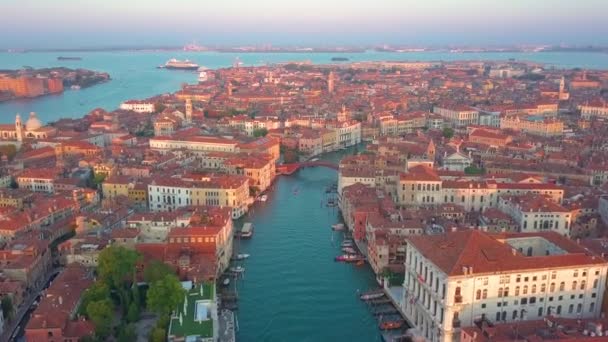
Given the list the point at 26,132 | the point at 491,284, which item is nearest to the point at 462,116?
the point at 26,132

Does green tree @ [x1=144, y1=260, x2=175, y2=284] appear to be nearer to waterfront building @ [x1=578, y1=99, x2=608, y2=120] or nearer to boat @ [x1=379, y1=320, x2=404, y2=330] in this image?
boat @ [x1=379, y1=320, x2=404, y2=330]

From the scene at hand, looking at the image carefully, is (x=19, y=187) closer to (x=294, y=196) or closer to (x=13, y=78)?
(x=294, y=196)

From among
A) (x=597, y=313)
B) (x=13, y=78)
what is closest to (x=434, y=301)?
(x=597, y=313)

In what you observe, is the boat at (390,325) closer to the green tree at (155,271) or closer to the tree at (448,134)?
the green tree at (155,271)

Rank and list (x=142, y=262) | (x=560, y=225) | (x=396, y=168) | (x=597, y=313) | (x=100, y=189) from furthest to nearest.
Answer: (x=396, y=168), (x=100, y=189), (x=560, y=225), (x=142, y=262), (x=597, y=313)

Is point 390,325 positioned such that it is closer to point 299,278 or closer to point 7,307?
point 299,278

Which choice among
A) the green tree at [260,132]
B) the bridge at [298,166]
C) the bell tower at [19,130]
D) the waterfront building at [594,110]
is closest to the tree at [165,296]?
the bridge at [298,166]
